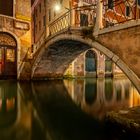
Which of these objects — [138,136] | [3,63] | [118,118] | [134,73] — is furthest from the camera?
[3,63]

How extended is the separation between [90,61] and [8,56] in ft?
20.9

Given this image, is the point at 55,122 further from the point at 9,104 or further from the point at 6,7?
the point at 6,7

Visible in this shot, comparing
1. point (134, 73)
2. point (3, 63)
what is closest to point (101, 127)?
point (134, 73)

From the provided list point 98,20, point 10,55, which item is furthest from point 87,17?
point 98,20

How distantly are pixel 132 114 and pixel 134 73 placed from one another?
1196 millimetres

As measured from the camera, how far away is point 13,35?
44.3 feet

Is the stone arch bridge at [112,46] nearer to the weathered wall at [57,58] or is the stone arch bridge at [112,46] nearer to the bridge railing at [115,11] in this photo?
the weathered wall at [57,58]

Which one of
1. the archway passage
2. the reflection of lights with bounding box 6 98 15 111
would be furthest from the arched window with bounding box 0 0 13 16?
the reflection of lights with bounding box 6 98 15 111

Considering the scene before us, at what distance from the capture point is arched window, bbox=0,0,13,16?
43.9ft

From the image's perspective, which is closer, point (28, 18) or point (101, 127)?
point (101, 127)

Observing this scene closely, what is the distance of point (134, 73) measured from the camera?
192 inches

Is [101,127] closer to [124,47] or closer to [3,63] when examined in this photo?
[124,47]

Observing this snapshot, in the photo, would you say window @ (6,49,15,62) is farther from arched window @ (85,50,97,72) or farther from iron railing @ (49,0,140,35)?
arched window @ (85,50,97,72)

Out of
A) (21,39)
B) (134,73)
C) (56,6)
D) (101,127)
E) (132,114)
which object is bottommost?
(101,127)
